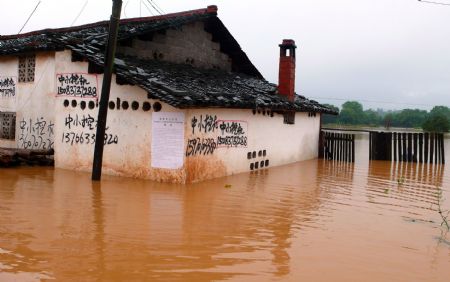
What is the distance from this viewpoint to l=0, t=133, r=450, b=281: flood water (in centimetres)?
589

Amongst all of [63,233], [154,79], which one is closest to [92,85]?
[154,79]

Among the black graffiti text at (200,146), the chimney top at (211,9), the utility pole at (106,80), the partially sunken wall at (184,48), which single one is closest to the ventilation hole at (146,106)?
the utility pole at (106,80)

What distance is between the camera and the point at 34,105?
53.7 feet

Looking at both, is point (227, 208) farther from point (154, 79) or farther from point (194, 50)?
point (194, 50)

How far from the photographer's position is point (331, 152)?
22.0 metres

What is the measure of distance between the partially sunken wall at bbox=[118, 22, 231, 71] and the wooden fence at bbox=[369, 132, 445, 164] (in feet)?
26.7

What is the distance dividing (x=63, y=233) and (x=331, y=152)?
55.2ft

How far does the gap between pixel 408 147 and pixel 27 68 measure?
1656 centimetres

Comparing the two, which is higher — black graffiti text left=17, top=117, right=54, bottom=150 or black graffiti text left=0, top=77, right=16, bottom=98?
black graffiti text left=0, top=77, right=16, bottom=98

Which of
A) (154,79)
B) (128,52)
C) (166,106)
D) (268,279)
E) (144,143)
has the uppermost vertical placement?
(128,52)

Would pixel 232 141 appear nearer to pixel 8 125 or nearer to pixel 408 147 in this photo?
pixel 8 125

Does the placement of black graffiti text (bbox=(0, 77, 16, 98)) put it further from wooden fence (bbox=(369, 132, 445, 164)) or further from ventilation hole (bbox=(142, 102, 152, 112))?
wooden fence (bbox=(369, 132, 445, 164))

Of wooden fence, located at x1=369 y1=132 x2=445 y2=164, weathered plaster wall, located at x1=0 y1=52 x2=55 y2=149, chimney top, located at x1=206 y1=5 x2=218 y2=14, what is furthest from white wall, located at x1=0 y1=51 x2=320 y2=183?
wooden fence, located at x1=369 y1=132 x2=445 y2=164

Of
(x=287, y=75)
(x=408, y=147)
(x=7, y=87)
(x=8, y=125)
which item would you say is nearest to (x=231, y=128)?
(x=287, y=75)
